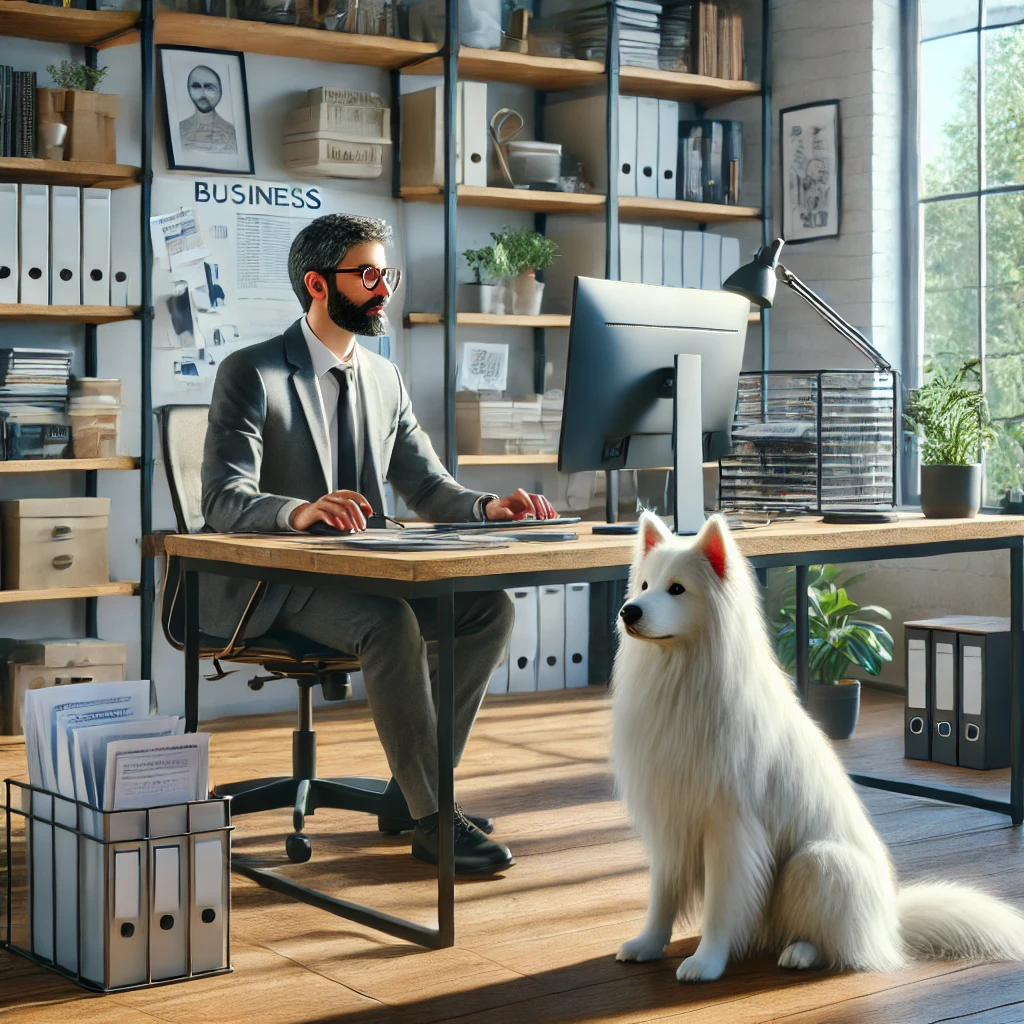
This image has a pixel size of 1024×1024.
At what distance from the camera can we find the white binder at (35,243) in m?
4.10

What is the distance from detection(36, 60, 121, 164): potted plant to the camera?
13.6 ft

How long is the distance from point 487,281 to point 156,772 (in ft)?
9.87

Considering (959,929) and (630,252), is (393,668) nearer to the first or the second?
(959,929)

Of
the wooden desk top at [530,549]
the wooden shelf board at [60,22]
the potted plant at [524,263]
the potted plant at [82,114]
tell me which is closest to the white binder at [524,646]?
the potted plant at [524,263]

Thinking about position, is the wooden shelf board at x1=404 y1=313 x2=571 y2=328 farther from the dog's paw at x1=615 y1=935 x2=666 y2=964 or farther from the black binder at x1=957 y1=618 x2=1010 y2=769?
the dog's paw at x1=615 y1=935 x2=666 y2=964

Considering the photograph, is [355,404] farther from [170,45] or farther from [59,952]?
[170,45]

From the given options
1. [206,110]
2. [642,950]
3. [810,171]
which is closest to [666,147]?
[810,171]

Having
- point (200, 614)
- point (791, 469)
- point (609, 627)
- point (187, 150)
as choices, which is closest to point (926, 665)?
point (791, 469)

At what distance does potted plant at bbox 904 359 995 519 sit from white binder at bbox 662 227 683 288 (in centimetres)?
200

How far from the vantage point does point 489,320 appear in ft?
16.0

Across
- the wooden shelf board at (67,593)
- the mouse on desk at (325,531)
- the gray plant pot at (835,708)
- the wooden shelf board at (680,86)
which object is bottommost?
the gray plant pot at (835,708)

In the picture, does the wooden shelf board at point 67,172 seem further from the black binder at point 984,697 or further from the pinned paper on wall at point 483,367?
the black binder at point 984,697

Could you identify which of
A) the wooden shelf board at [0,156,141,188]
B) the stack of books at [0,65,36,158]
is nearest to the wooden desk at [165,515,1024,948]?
the wooden shelf board at [0,156,141,188]

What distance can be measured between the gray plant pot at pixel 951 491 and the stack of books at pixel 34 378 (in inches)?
93.7
